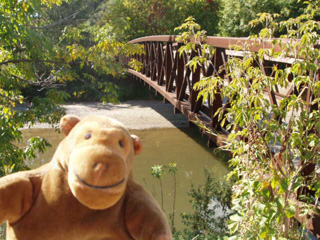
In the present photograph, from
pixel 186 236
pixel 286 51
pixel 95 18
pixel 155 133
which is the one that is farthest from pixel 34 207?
pixel 95 18

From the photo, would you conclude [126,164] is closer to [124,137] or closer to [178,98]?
[124,137]

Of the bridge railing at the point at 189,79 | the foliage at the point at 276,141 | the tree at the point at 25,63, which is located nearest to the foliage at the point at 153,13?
the bridge railing at the point at 189,79

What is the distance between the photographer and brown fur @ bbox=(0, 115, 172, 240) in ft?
5.12

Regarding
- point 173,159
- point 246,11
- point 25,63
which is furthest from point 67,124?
point 246,11

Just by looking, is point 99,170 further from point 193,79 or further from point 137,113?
point 137,113

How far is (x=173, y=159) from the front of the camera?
466 inches

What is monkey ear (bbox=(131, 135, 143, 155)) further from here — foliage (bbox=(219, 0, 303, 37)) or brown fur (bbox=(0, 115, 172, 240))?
foliage (bbox=(219, 0, 303, 37))

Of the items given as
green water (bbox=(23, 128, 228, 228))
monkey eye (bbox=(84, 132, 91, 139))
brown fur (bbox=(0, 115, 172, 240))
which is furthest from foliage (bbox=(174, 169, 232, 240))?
monkey eye (bbox=(84, 132, 91, 139))

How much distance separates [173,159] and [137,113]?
675 cm

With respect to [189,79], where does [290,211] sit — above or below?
above

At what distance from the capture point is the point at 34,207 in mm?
1675

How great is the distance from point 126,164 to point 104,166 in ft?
0.50

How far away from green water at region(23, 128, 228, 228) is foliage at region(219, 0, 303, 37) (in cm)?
838

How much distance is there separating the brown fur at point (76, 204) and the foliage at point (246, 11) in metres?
19.2
